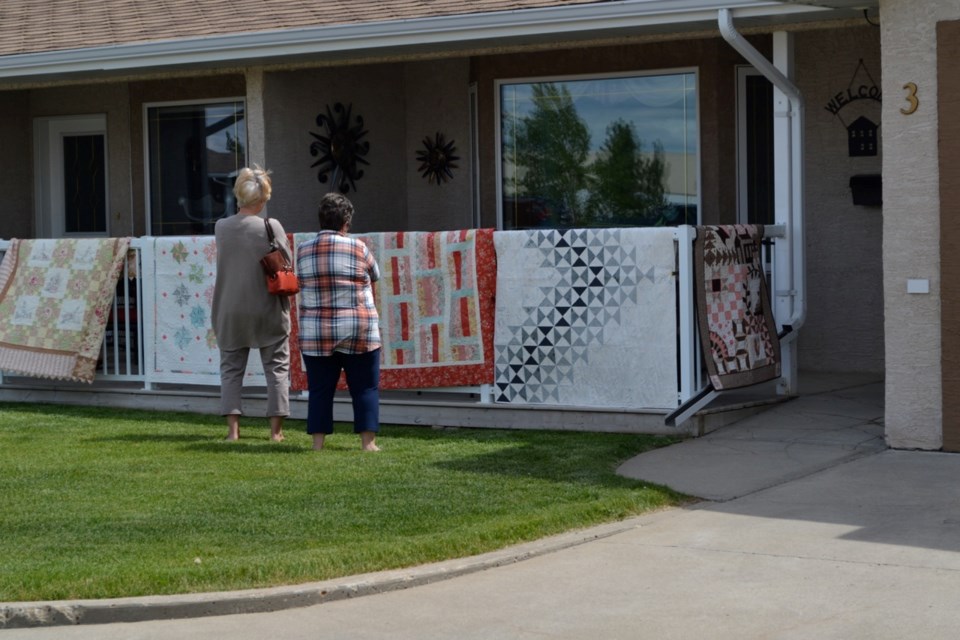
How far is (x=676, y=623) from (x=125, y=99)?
35.8ft

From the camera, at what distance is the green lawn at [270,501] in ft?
21.1

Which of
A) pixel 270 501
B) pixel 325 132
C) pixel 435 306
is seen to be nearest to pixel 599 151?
pixel 325 132

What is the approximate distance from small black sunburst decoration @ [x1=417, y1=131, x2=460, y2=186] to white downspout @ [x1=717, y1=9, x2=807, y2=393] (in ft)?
13.4

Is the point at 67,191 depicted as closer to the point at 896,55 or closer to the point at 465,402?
the point at 465,402

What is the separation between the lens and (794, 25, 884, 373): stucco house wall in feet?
38.8

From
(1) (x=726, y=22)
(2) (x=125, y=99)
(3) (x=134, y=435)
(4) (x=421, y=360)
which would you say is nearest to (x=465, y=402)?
(4) (x=421, y=360)

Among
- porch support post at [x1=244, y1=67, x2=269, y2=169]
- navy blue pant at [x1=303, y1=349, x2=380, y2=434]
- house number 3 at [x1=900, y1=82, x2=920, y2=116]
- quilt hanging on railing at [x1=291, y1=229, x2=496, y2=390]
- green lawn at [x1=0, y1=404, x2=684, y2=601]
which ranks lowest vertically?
green lawn at [x1=0, y1=404, x2=684, y2=601]

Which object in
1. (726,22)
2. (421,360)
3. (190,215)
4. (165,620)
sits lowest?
(165,620)

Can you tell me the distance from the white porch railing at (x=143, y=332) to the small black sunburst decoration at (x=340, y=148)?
80.2 inches

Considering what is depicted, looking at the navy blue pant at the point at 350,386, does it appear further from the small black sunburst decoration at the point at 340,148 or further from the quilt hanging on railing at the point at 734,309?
the small black sunburst decoration at the point at 340,148

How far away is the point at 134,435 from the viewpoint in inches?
408

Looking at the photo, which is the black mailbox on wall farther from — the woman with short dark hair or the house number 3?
the woman with short dark hair

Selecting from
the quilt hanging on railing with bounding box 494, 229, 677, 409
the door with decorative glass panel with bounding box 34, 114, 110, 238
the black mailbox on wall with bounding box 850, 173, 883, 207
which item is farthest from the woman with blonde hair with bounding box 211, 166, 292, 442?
the door with decorative glass panel with bounding box 34, 114, 110, 238

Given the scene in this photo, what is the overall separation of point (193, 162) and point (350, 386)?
5.79 m
